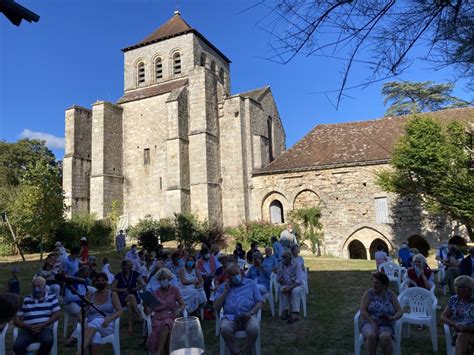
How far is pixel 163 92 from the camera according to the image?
85.2ft

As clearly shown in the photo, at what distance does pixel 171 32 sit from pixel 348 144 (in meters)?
16.9

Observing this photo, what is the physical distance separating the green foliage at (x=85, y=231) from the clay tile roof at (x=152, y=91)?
380 inches

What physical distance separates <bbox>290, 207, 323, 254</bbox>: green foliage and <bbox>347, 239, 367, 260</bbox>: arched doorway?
214 centimetres

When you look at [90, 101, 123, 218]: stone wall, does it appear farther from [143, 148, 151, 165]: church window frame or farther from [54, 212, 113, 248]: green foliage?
[143, 148, 151, 165]: church window frame

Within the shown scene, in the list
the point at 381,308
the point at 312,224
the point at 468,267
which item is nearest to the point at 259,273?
the point at 381,308

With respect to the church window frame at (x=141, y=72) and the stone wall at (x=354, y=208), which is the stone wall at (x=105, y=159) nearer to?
the church window frame at (x=141, y=72)

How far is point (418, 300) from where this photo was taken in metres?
5.41

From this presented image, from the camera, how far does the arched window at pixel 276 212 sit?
21969 millimetres

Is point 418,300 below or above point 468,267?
below

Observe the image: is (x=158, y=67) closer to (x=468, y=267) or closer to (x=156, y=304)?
(x=156, y=304)

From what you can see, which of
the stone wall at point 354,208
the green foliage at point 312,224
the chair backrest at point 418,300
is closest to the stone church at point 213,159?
the stone wall at point 354,208

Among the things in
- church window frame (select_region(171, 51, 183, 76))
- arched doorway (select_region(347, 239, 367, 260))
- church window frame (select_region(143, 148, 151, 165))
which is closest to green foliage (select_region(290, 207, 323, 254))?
arched doorway (select_region(347, 239, 367, 260))

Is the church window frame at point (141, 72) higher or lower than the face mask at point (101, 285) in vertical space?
higher

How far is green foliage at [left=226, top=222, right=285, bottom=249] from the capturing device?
1995 cm
